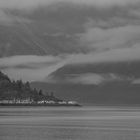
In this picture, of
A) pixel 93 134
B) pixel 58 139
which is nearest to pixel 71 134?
pixel 93 134

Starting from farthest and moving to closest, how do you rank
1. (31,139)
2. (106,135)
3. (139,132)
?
(139,132) < (106,135) < (31,139)

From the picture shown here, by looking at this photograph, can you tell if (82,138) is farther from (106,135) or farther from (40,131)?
(40,131)

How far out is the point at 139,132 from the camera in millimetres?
190750

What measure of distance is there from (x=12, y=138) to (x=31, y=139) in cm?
695

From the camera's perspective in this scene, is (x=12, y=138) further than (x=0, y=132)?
No

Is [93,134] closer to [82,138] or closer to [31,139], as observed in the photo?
[82,138]

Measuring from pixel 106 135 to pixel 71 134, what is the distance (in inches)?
481

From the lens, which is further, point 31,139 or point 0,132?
point 0,132

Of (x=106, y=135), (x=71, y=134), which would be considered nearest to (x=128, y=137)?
(x=106, y=135)

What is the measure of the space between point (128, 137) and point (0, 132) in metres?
45.6

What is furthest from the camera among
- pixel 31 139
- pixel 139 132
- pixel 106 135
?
pixel 139 132

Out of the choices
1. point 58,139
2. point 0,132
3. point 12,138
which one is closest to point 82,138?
point 58,139

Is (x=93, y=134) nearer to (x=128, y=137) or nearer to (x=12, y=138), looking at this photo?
(x=128, y=137)

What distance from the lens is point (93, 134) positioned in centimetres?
18075
